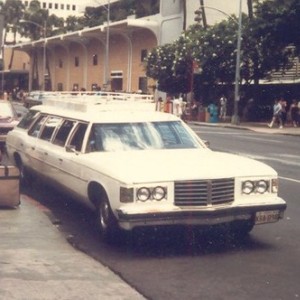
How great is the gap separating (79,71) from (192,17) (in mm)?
21751

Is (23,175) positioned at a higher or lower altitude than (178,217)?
lower

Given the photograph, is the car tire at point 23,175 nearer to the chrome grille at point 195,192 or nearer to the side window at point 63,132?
the side window at point 63,132

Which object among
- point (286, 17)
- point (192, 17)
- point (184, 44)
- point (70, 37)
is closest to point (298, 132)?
point (286, 17)

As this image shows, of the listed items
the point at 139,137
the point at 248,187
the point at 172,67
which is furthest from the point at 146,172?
the point at 172,67

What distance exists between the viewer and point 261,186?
873cm

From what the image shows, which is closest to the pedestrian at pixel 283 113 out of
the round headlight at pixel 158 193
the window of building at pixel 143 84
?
the window of building at pixel 143 84

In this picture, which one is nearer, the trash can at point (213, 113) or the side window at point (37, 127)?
the side window at point (37, 127)

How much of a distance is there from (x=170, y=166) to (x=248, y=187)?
0.92m

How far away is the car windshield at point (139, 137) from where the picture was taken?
9797 millimetres

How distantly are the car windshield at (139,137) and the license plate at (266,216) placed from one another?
5.74 feet

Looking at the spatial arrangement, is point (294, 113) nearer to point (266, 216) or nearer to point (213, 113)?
point (213, 113)

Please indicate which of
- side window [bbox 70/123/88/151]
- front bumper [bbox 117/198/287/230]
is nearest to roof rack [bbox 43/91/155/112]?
side window [bbox 70/123/88/151]

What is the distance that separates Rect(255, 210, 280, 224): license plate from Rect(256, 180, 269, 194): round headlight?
25 cm

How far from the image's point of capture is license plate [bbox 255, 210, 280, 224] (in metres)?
8.63
